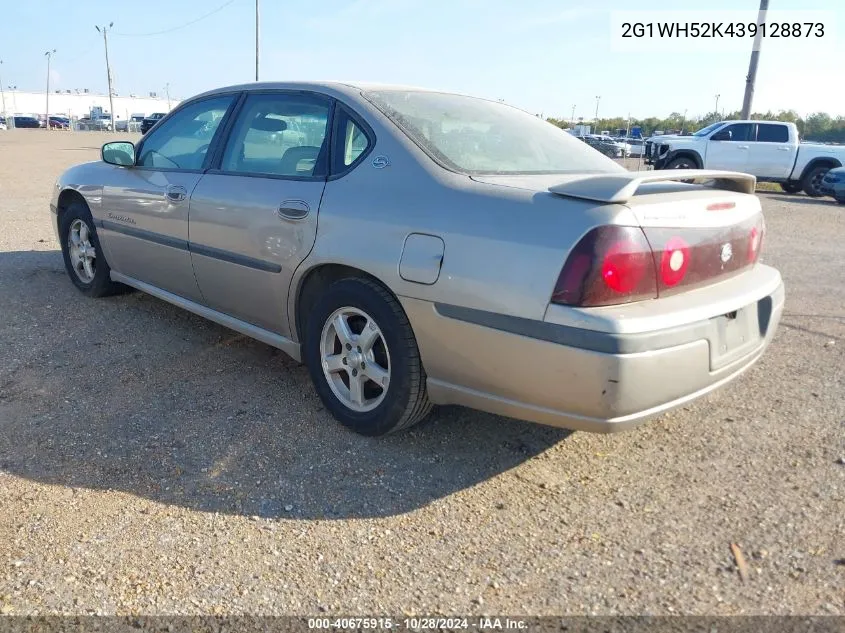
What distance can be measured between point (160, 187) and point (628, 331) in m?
2.98

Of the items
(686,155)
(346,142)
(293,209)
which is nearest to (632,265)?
(346,142)

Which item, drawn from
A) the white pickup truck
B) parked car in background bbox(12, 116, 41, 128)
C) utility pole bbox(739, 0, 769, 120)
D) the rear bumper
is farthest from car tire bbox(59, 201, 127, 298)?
parked car in background bbox(12, 116, 41, 128)

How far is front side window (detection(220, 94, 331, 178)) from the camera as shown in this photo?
130 inches

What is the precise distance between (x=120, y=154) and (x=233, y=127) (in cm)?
110

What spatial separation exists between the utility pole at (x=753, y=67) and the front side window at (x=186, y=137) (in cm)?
1803

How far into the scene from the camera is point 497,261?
8.09 feet

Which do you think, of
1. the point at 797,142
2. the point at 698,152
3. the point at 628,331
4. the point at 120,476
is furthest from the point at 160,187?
the point at 797,142

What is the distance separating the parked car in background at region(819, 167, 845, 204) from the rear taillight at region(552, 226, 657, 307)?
1461cm

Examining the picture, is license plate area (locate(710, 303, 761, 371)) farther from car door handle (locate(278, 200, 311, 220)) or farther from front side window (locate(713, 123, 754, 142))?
front side window (locate(713, 123, 754, 142))

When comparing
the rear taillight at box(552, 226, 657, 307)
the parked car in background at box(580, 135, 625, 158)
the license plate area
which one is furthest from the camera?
the parked car in background at box(580, 135, 625, 158)

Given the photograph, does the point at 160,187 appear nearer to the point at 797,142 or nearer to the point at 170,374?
the point at 170,374

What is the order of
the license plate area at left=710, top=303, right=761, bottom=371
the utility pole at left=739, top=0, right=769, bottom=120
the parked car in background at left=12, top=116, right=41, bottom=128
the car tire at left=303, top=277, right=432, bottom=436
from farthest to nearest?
the parked car in background at left=12, top=116, right=41, bottom=128, the utility pole at left=739, top=0, right=769, bottom=120, the car tire at left=303, top=277, right=432, bottom=436, the license plate area at left=710, top=303, right=761, bottom=371

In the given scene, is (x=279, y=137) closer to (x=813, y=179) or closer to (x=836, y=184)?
(x=836, y=184)

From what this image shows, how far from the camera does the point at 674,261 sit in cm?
248
